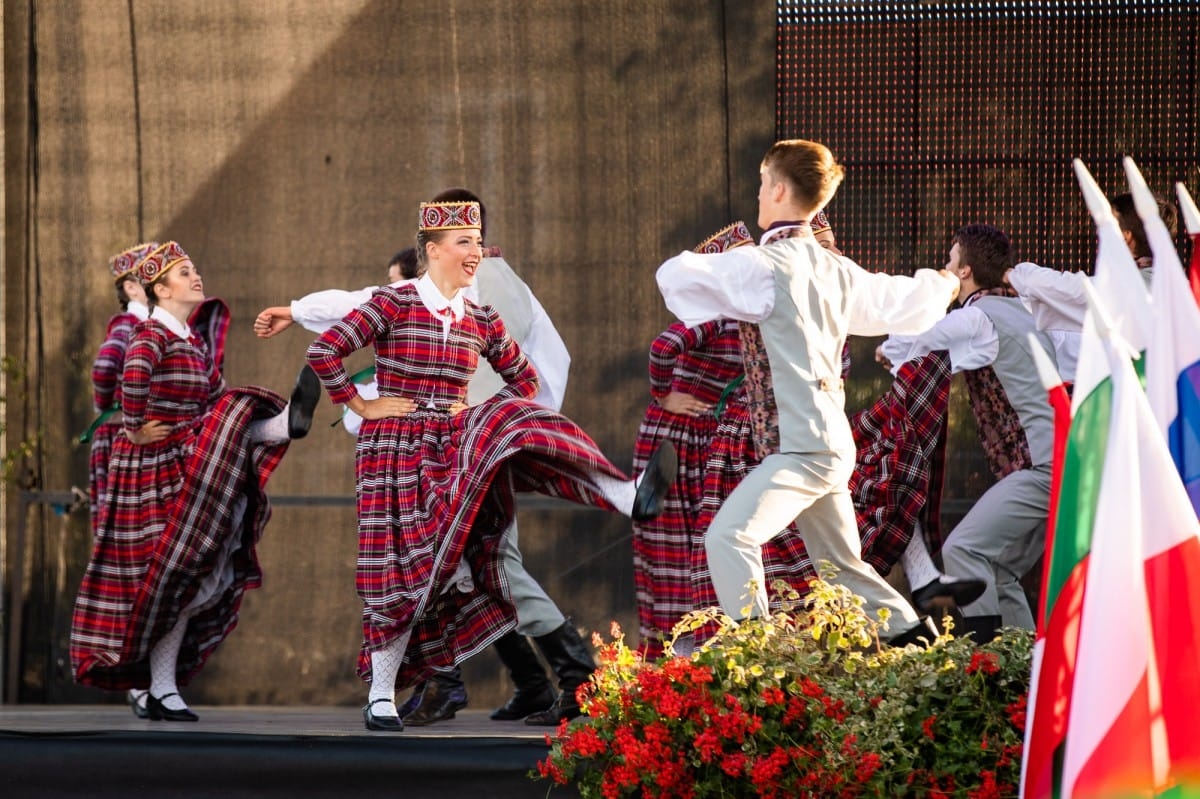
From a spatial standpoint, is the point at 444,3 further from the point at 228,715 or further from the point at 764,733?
the point at 764,733

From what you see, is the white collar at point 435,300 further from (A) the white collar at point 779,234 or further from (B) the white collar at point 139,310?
(B) the white collar at point 139,310

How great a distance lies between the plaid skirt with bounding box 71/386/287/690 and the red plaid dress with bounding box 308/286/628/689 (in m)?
0.61

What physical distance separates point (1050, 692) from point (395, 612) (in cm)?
252

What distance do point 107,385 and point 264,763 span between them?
1.81m

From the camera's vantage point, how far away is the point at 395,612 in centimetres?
446

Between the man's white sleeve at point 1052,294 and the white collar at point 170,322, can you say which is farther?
the white collar at point 170,322

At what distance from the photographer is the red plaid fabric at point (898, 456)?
507cm

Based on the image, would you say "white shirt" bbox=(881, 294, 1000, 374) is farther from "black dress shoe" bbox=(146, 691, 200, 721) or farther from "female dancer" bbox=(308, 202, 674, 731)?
"black dress shoe" bbox=(146, 691, 200, 721)

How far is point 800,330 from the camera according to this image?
13.1ft

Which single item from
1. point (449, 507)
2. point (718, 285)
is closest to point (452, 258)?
point (449, 507)

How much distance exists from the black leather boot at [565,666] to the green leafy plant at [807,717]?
1216mm

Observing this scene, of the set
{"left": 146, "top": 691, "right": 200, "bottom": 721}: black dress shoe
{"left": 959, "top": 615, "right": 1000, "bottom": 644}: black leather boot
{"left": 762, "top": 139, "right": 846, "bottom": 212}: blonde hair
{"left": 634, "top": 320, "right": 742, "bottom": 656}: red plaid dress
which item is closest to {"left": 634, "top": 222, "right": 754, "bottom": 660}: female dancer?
{"left": 634, "top": 320, "right": 742, "bottom": 656}: red plaid dress

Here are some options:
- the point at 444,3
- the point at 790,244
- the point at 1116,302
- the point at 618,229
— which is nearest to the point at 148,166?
the point at 444,3

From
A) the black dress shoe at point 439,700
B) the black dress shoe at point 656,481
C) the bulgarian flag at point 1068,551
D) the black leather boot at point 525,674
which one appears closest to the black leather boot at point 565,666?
the black leather boot at point 525,674
